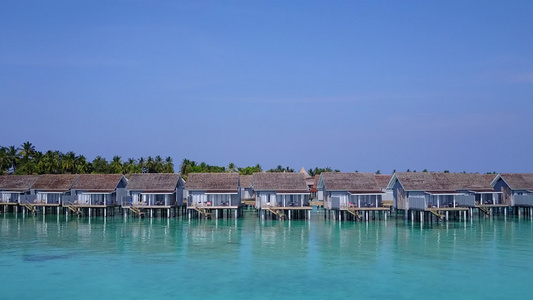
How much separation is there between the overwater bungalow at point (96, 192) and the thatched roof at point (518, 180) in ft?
144

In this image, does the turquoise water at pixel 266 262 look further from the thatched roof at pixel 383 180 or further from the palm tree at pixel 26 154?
the palm tree at pixel 26 154

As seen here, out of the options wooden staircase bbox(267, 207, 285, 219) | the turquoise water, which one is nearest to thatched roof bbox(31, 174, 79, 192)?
the turquoise water

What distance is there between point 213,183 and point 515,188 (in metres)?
33.5

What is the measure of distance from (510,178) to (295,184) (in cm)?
2525

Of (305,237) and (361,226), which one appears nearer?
(305,237)

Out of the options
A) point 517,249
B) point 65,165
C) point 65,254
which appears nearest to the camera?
point 65,254

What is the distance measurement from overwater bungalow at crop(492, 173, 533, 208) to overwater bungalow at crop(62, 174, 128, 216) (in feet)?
142

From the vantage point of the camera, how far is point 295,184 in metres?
55.1

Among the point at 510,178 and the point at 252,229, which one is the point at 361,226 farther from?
the point at 510,178

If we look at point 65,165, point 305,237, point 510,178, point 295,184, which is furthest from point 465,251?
point 65,165

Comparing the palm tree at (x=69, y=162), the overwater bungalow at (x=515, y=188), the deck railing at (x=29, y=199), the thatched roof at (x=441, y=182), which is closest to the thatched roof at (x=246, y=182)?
the palm tree at (x=69, y=162)

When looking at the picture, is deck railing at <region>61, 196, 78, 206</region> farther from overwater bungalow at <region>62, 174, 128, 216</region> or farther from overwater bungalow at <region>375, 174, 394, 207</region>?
overwater bungalow at <region>375, 174, 394, 207</region>

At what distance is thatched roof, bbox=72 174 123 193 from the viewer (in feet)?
195

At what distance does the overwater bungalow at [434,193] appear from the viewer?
51875mm
